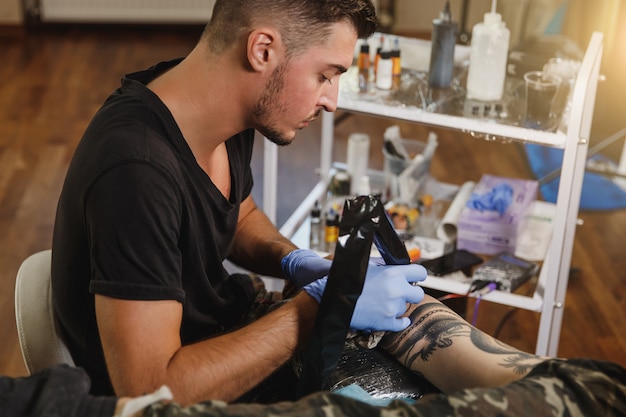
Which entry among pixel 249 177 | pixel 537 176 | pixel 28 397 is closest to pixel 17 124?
pixel 537 176

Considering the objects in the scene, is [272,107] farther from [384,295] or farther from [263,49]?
[384,295]

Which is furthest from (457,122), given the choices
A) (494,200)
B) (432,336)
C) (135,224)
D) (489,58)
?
(135,224)

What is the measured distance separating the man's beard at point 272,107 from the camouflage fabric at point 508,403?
58 centimetres

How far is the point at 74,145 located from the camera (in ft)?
11.9

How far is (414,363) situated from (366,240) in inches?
9.6

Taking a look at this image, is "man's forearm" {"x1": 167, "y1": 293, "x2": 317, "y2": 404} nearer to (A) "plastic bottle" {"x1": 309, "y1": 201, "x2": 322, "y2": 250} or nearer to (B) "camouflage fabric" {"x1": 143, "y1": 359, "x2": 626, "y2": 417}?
(B) "camouflage fabric" {"x1": 143, "y1": 359, "x2": 626, "y2": 417}

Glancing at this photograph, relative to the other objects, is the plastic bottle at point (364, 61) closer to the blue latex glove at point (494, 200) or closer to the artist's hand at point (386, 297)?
the blue latex glove at point (494, 200)

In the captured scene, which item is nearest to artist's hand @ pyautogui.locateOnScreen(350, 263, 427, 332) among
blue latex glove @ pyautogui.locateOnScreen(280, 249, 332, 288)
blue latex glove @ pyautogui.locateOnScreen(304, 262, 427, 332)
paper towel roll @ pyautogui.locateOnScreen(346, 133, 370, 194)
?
blue latex glove @ pyautogui.locateOnScreen(304, 262, 427, 332)

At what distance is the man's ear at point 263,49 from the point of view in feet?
4.37

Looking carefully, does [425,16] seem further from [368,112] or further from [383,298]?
[383,298]

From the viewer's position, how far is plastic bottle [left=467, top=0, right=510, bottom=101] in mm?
1991

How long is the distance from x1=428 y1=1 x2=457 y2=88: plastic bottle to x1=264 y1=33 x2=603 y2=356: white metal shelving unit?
179 millimetres

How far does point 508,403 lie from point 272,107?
2.12ft

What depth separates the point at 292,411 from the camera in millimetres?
943
